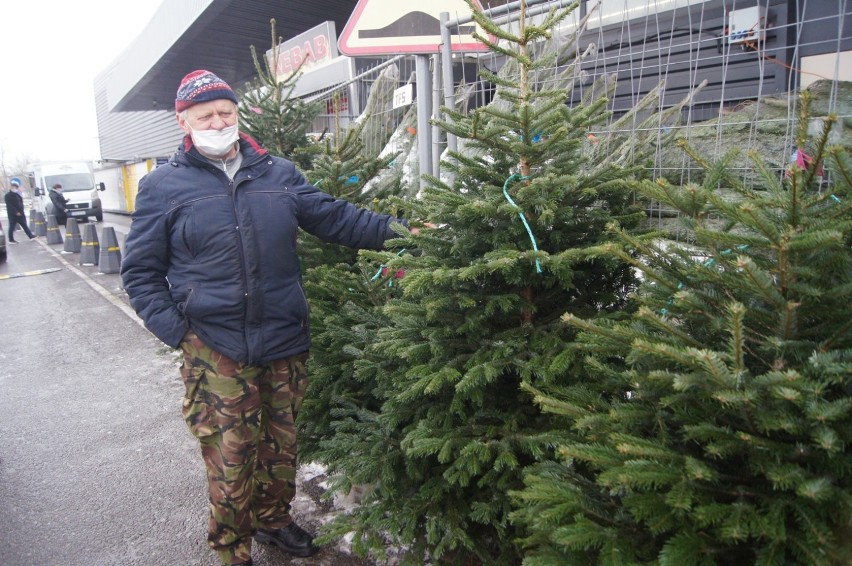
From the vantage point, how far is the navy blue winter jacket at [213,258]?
8.38 ft

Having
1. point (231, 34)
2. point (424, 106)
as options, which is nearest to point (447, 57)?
point (424, 106)

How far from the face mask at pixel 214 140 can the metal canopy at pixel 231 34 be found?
44.6 feet

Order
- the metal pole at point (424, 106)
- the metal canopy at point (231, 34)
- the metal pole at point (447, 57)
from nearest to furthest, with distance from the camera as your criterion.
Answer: the metal pole at point (447, 57)
the metal pole at point (424, 106)
the metal canopy at point (231, 34)

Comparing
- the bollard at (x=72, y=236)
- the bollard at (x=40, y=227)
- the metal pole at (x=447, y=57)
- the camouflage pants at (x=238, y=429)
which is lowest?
the bollard at (x=40, y=227)

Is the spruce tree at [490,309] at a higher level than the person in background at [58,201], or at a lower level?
higher

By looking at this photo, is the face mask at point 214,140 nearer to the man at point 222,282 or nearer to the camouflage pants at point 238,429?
the man at point 222,282

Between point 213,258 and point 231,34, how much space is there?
17292mm

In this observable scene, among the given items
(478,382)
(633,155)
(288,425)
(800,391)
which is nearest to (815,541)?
(800,391)

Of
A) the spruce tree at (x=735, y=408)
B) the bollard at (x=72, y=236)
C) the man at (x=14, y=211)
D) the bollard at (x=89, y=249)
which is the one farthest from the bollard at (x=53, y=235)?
the spruce tree at (x=735, y=408)

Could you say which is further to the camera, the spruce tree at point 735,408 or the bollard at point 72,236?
the bollard at point 72,236

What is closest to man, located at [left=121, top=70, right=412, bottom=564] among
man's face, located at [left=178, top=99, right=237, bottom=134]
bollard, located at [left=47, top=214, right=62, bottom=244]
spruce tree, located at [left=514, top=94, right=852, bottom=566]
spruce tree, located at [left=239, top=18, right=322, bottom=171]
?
man's face, located at [left=178, top=99, right=237, bottom=134]

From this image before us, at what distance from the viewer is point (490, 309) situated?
2.13 meters

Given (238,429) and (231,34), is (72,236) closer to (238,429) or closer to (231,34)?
(231,34)

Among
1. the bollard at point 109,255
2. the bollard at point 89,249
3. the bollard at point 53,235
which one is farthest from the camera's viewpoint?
the bollard at point 53,235
